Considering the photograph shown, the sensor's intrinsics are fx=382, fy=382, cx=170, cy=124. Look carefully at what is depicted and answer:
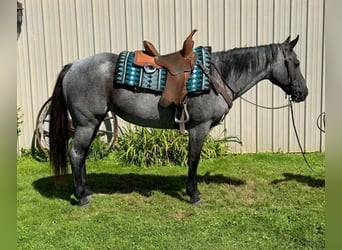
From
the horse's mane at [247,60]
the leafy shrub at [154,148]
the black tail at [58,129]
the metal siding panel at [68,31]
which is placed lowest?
the leafy shrub at [154,148]

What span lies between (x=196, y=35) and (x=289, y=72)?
2218 millimetres

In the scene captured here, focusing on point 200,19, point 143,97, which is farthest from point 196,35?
point 143,97

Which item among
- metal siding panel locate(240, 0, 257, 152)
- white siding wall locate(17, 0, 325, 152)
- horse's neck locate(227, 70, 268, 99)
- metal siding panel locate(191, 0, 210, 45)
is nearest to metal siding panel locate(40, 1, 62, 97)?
white siding wall locate(17, 0, 325, 152)

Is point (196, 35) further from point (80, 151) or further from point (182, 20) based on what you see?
point (80, 151)

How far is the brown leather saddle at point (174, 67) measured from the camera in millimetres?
3484

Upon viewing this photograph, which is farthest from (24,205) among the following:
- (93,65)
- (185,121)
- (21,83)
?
(21,83)

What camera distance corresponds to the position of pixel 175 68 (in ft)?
11.6

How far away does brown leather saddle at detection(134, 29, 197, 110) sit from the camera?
137 inches

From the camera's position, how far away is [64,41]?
5629mm

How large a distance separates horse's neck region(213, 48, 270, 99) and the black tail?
1516mm

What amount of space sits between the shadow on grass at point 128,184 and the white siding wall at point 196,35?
1.33 meters

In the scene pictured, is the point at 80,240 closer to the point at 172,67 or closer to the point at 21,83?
the point at 172,67

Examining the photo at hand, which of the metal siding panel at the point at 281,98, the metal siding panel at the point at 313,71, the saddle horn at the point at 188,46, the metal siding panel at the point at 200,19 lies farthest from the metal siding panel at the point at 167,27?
the saddle horn at the point at 188,46

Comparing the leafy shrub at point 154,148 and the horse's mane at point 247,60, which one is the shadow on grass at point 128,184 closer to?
the leafy shrub at point 154,148
